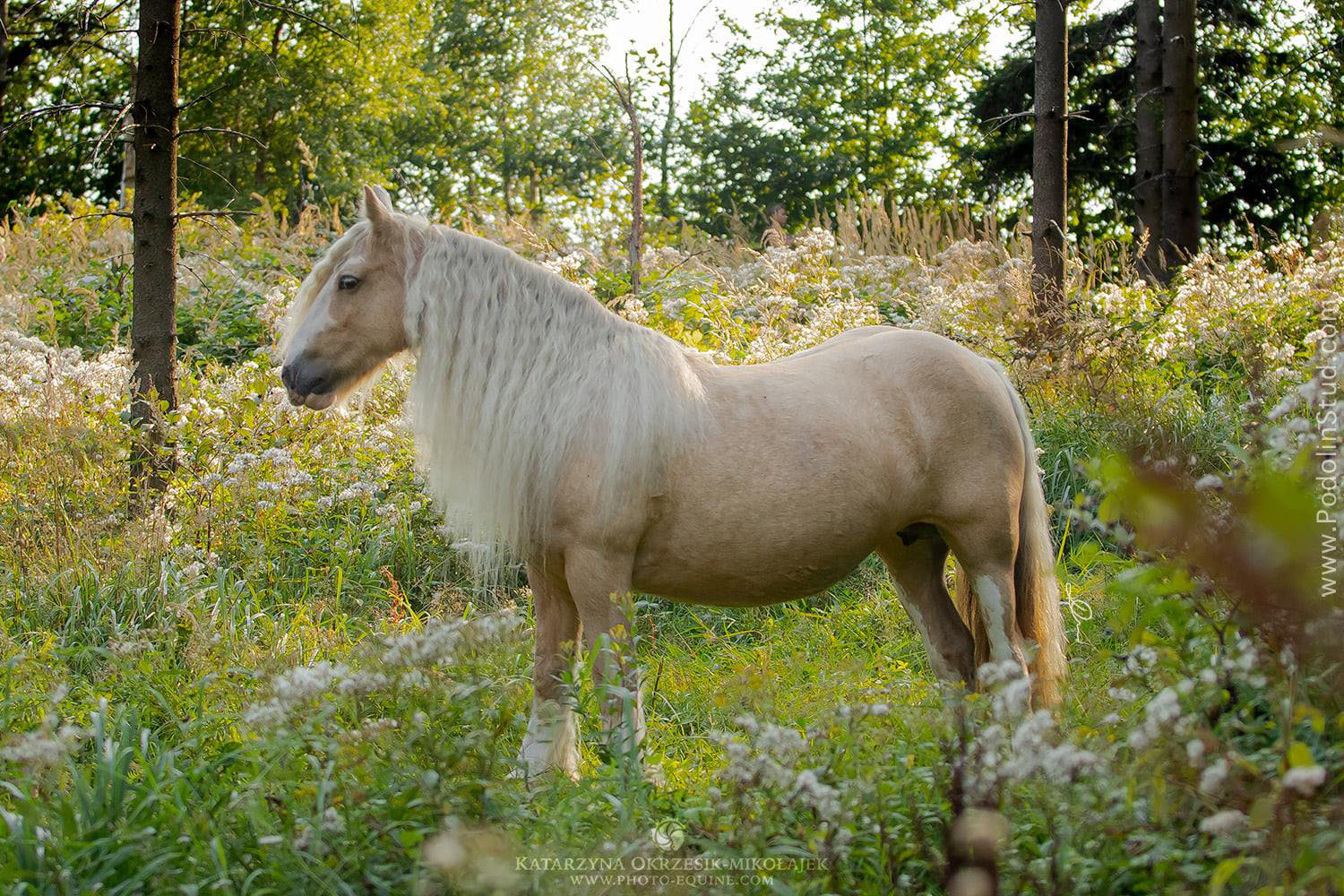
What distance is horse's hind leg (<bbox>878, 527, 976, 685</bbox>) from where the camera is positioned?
161 inches

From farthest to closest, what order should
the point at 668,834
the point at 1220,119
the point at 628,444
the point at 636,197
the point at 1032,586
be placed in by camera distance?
the point at 1220,119
the point at 636,197
the point at 1032,586
the point at 628,444
the point at 668,834

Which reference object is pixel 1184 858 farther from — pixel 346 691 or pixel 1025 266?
pixel 1025 266

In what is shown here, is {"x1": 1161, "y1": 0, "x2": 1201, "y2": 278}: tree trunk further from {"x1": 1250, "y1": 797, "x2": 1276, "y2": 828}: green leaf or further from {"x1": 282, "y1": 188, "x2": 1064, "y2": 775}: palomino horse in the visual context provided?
{"x1": 1250, "y1": 797, "x2": 1276, "y2": 828}: green leaf

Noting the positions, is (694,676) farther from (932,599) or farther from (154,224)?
(154,224)

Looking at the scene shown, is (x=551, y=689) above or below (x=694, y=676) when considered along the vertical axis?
above

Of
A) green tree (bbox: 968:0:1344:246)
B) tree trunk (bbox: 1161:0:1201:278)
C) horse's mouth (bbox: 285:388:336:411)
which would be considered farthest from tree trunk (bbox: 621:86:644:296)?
green tree (bbox: 968:0:1344:246)

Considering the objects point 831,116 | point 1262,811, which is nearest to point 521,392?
point 1262,811

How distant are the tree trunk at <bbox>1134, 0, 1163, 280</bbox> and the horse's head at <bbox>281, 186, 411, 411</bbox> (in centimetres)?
890

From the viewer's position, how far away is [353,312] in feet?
12.0

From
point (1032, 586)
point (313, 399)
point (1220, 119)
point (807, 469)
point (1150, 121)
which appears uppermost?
point (1220, 119)

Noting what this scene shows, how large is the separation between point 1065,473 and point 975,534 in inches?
94.9

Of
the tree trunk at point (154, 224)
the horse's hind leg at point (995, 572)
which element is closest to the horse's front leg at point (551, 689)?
the horse's hind leg at point (995, 572)

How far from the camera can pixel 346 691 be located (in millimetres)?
2590

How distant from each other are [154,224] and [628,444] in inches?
140
